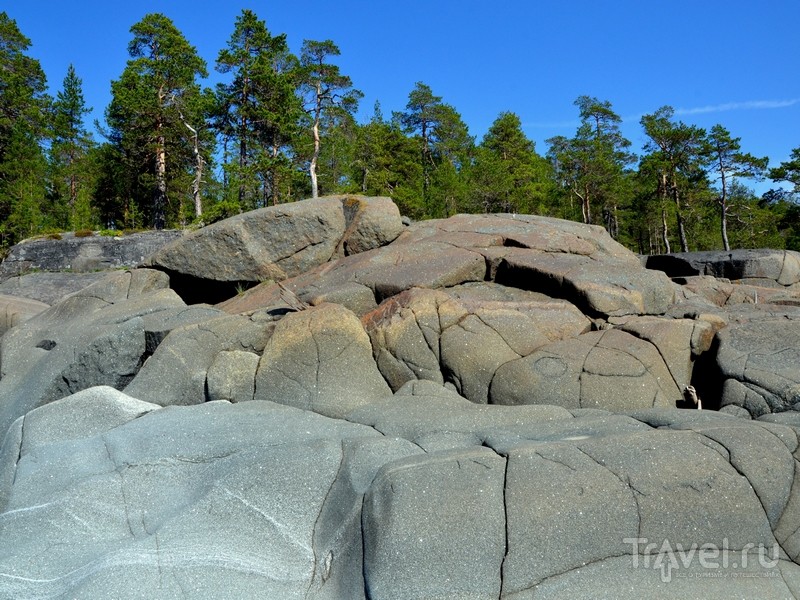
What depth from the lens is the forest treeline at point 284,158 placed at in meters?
30.1

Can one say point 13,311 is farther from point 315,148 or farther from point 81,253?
point 315,148

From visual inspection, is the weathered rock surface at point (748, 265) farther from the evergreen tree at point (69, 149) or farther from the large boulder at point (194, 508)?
the evergreen tree at point (69, 149)

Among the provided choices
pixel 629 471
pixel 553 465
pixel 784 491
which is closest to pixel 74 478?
pixel 553 465

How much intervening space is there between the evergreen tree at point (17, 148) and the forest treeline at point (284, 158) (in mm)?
94

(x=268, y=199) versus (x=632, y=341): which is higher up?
(x=268, y=199)

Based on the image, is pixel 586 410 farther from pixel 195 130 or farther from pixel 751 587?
pixel 195 130

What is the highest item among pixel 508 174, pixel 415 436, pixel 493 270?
pixel 508 174

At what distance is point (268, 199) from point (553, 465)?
28309mm

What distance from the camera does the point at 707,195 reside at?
1580 inches

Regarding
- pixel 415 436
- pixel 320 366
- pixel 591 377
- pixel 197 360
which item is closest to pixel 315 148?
pixel 197 360

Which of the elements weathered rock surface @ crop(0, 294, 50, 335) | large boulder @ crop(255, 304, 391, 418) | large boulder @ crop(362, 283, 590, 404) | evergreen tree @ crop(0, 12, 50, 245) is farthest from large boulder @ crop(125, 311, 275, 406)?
Answer: evergreen tree @ crop(0, 12, 50, 245)

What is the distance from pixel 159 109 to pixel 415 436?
2748 centimetres

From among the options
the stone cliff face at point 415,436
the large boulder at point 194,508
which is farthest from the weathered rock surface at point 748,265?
the large boulder at point 194,508

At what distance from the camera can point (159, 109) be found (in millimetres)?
30031
